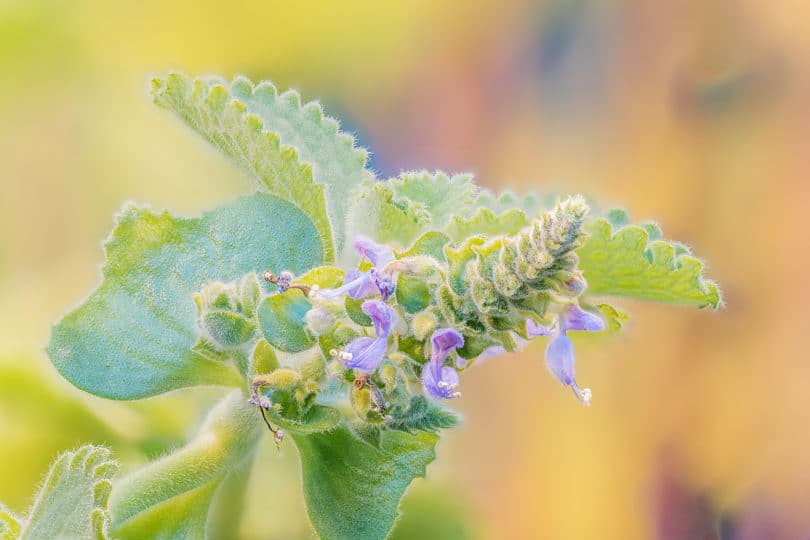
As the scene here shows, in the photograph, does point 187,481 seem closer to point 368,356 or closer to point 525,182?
point 368,356

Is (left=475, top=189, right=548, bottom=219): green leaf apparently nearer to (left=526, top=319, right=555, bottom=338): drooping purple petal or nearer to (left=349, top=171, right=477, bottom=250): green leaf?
(left=349, top=171, right=477, bottom=250): green leaf

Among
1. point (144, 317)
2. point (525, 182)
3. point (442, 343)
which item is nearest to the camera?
point (442, 343)

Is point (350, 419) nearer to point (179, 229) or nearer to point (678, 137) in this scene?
point (179, 229)

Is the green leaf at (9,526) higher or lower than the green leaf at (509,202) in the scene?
lower

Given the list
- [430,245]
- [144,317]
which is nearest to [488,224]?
[430,245]

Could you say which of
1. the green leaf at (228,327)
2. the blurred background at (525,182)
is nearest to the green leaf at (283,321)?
the green leaf at (228,327)

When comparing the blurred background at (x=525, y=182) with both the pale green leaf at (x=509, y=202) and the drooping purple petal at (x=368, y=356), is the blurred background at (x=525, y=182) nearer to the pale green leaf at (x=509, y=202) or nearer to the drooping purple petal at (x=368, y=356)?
the pale green leaf at (x=509, y=202)
